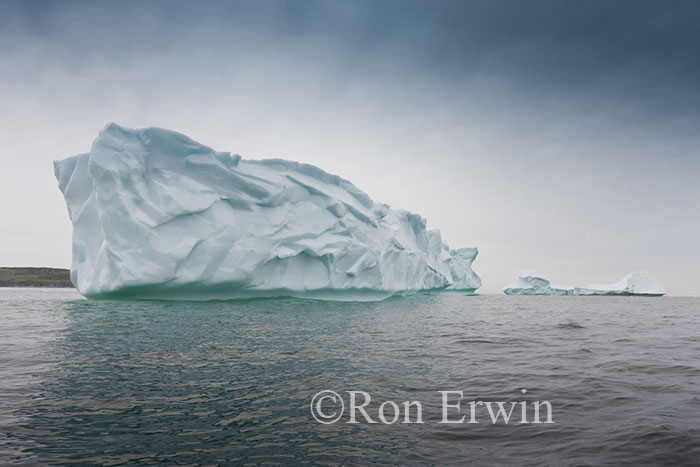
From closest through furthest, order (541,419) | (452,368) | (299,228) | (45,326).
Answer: (541,419), (452,368), (45,326), (299,228)

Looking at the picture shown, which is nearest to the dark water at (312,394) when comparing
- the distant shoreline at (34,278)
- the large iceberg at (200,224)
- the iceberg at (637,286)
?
the large iceberg at (200,224)

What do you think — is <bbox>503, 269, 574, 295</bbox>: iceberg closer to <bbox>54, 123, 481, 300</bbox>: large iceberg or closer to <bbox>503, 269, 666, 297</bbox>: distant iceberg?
<bbox>503, 269, 666, 297</bbox>: distant iceberg

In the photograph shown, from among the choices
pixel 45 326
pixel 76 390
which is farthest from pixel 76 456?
pixel 45 326

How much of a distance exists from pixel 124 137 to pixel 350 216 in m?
14.5

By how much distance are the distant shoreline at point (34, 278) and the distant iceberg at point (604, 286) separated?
280 ft

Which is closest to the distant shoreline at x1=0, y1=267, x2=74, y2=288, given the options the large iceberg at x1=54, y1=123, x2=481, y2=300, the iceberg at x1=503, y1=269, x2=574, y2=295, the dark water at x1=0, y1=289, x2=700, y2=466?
the large iceberg at x1=54, y1=123, x2=481, y2=300

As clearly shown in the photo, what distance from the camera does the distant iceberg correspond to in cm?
6419

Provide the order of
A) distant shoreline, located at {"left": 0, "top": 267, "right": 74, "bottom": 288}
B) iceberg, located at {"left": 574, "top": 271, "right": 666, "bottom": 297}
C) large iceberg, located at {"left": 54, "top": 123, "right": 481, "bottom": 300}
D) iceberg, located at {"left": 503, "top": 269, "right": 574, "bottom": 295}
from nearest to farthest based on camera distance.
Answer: large iceberg, located at {"left": 54, "top": 123, "right": 481, "bottom": 300}
iceberg, located at {"left": 574, "top": 271, "right": 666, "bottom": 297}
iceberg, located at {"left": 503, "top": 269, "right": 574, "bottom": 295}
distant shoreline, located at {"left": 0, "top": 267, "right": 74, "bottom": 288}

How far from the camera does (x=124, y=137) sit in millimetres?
20578

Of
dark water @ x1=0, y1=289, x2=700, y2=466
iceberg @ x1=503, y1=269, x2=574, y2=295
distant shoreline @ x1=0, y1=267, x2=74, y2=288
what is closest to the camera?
dark water @ x1=0, y1=289, x2=700, y2=466

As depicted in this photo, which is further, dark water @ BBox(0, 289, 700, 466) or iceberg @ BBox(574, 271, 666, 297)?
iceberg @ BBox(574, 271, 666, 297)

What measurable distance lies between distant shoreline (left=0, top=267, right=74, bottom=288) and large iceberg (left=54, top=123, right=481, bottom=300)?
67422 millimetres

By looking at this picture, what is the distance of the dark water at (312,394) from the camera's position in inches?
143

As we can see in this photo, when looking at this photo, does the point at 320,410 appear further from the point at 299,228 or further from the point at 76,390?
the point at 299,228
